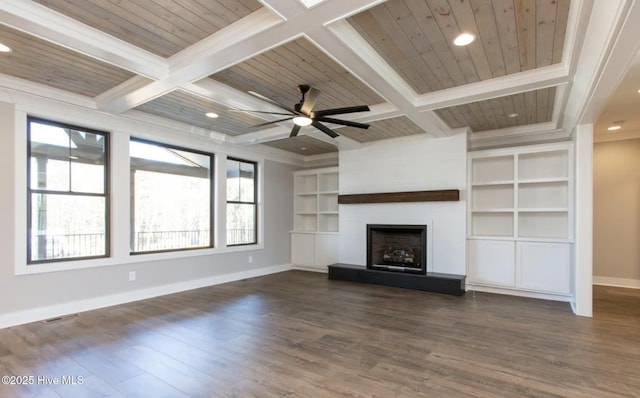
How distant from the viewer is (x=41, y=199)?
162 inches

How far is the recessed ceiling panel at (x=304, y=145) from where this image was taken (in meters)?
6.43

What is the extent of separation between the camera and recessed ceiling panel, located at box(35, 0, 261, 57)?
2.35m

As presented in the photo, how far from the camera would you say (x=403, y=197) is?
19.7ft

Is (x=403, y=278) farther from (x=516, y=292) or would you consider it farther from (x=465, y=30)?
(x=465, y=30)

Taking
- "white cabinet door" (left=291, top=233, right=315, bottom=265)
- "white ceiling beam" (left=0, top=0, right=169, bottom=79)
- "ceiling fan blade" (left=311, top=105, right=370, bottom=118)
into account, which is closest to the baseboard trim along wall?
"white cabinet door" (left=291, top=233, right=315, bottom=265)

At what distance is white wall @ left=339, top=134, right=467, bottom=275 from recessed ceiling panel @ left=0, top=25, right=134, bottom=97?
14.2 ft

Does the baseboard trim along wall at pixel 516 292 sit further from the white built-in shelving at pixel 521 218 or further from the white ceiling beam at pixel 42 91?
the white ceiling beam at pixel 42 91

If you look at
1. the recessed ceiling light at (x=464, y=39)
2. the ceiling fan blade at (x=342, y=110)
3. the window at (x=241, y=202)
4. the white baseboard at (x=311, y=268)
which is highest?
the recessed ceiling light at (x=464, y=39)

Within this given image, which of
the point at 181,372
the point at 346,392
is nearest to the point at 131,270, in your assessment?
the point at 181,372

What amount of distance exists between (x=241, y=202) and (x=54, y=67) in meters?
3.87

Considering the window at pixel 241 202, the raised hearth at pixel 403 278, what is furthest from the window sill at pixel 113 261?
the raised hearth at pixel 403 278

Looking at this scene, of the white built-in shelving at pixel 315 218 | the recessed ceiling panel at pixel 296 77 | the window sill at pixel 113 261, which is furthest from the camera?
the white built-in shelving at pixel 315 218

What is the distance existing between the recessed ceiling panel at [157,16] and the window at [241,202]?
386cm

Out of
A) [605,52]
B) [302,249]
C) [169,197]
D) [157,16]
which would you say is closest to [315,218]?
[302,249]
